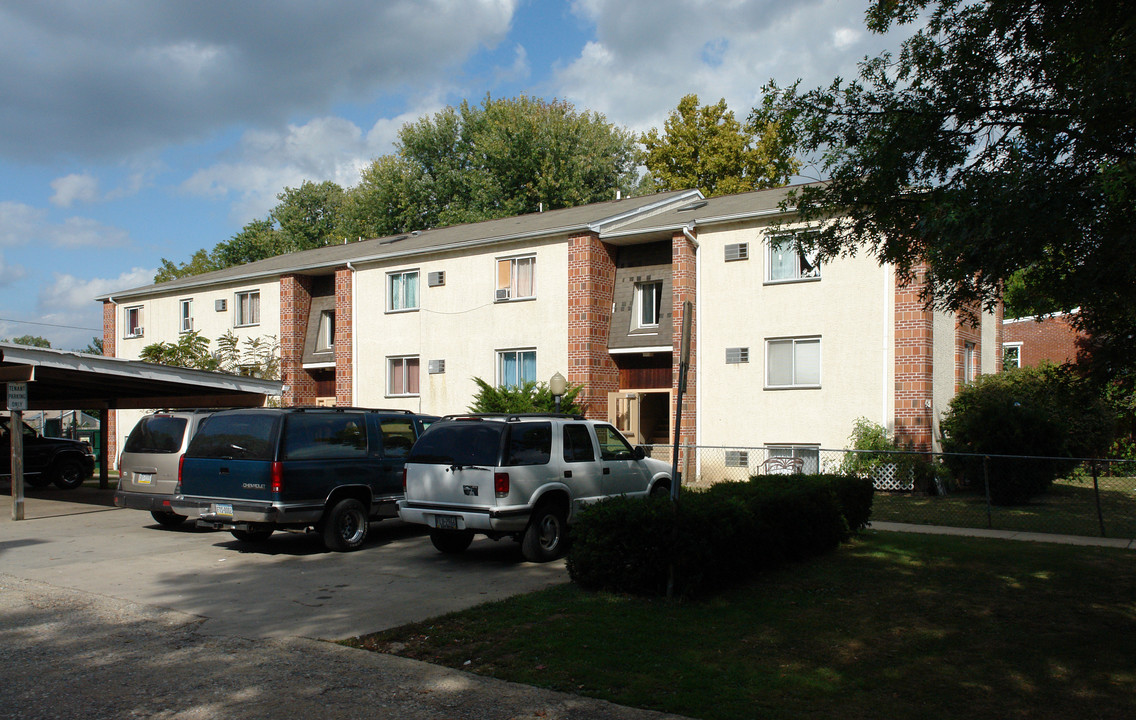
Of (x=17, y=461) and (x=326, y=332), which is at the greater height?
(x=326, y=332)

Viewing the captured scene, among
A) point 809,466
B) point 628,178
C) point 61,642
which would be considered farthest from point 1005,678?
point 628,178

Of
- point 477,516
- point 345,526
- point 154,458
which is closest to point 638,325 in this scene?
point 345,526

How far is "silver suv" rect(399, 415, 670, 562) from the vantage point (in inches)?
425

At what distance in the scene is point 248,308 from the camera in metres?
32.9

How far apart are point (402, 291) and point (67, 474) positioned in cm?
1069

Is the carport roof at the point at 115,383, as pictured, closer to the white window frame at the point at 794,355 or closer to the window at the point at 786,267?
the white window frame at the point at 794,355

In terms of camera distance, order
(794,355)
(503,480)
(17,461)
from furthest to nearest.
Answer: (794,355) < (17,461) < (503,480)

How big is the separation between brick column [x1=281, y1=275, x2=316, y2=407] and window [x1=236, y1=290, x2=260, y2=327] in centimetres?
181

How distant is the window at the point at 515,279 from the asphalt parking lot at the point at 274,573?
11431mm

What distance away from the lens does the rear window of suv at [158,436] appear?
46.3 feet

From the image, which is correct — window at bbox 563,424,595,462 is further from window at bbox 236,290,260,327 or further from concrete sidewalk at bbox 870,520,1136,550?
window at bbox 236,290,260,327

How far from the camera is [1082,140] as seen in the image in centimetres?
731

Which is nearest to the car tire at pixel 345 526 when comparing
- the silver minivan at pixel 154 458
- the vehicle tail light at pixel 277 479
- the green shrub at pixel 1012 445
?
the vehicle tail light at pixel 277 479

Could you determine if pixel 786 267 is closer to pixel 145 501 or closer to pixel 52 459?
pixel 145 501
